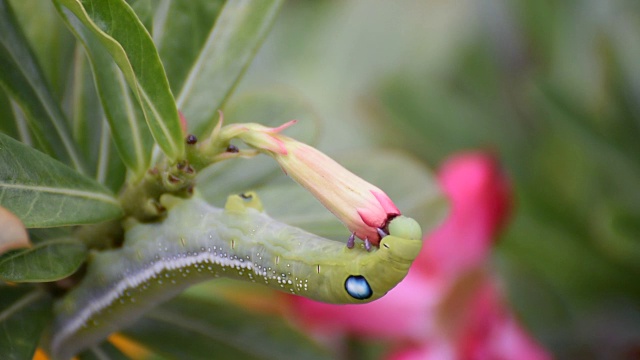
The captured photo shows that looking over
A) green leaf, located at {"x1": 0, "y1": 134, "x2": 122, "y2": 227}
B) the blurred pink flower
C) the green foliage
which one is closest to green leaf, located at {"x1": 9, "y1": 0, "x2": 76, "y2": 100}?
the green foliage

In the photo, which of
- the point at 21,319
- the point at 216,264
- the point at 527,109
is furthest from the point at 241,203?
the point at 527,109

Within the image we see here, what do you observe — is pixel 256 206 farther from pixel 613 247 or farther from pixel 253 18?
pixel 613 247

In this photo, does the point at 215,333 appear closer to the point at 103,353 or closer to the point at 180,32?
the point at 103,353

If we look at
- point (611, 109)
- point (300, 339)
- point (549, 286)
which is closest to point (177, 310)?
point (300, 339)

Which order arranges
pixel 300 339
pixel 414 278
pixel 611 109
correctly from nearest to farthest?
pixel 300 339 < pixel 414 278 < pixel 611 109

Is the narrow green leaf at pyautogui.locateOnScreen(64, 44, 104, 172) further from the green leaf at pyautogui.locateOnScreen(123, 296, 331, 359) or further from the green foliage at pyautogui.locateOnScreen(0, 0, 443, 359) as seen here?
the green leaf at pyautogui.locateOnScreen(123, 296, 331, 359)
